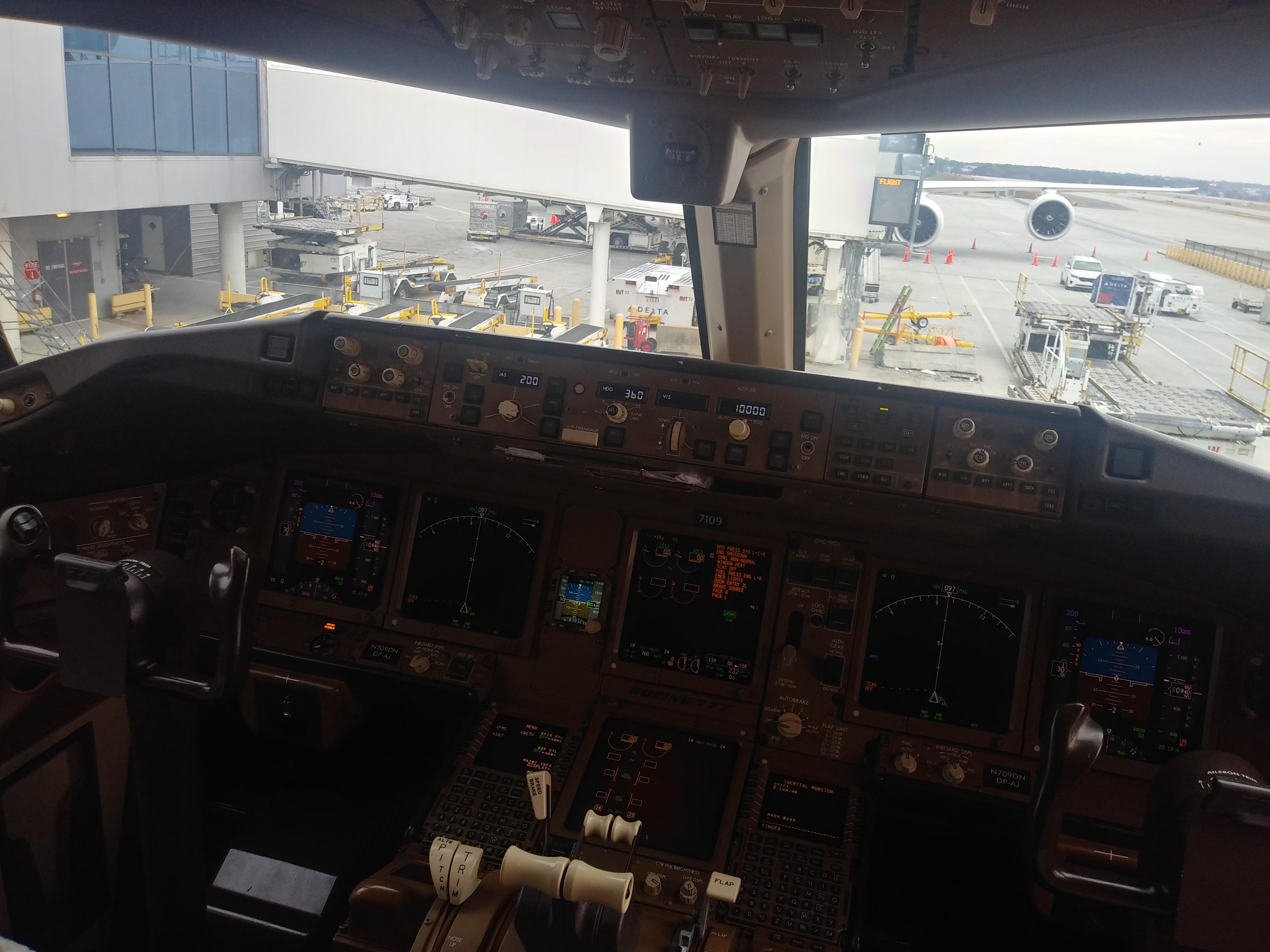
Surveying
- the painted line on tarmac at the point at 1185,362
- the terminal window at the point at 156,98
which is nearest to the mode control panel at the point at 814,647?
the painted line on tarmac at the point at 1185,362

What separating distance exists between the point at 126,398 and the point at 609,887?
1.59m

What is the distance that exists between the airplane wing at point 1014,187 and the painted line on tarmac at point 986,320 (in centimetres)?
22

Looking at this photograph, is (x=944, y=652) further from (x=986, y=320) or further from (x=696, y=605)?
(x=986, y=320)

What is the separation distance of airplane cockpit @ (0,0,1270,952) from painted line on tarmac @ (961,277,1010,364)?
414mm

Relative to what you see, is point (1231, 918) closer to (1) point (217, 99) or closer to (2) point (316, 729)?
(2) point (316, 729)

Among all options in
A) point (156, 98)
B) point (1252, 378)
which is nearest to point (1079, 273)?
point (1252, 378)

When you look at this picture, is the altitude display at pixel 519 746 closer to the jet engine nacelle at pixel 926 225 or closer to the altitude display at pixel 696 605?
the altitude display at pixel 696 605

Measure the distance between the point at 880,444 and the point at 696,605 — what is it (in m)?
0.66

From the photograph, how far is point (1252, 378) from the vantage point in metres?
1.89

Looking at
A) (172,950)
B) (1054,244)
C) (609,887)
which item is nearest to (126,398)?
(172,950)

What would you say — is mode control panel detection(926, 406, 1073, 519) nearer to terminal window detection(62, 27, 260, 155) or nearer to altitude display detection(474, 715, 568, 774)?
altitude display detection(474, 715, 568, 774)

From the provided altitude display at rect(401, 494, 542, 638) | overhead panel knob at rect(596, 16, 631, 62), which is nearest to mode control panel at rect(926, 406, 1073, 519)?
overhead panel knob at rect(596, 16, 631, 62)

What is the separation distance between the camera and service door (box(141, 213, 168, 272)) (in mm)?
2379

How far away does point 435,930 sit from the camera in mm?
1684
